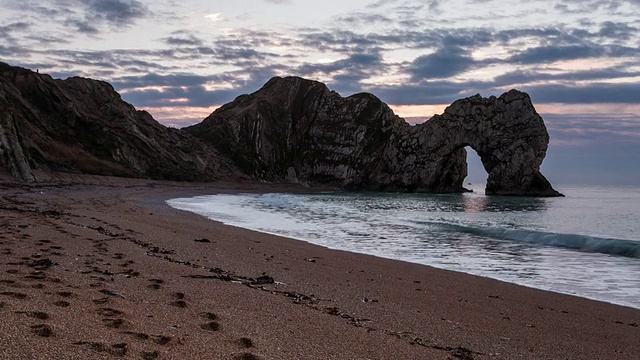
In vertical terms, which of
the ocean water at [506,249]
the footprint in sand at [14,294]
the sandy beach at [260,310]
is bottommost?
the ocean water at [506,249]

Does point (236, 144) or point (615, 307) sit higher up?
point (236, 144)

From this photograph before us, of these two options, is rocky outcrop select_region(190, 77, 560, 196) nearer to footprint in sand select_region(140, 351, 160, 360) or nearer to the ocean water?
the ocean water

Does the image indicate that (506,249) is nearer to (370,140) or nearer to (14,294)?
(14,294)

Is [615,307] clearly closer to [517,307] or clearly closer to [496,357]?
[517,307]

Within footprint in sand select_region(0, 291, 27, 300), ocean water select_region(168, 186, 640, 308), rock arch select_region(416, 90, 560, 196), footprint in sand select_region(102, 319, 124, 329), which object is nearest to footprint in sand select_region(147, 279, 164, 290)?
footprint in sand select_region(0, 291, 27, 300)

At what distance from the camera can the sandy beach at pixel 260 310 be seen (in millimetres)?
5152

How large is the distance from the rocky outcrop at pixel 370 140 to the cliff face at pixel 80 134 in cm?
3099

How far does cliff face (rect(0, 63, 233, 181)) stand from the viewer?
58.5m

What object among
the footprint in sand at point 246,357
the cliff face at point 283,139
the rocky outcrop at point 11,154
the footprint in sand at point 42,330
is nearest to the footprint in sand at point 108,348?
the footprint in sand at point 42,330

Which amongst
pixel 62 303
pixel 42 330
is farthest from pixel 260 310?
pixel 42 330

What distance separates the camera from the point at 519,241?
23406mm

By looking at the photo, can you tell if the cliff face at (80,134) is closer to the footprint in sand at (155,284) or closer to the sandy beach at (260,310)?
the sandy beach at (260,310)

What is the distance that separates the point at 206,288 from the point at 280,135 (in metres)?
130

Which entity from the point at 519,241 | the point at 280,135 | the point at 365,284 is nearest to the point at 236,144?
the point at 280,135
